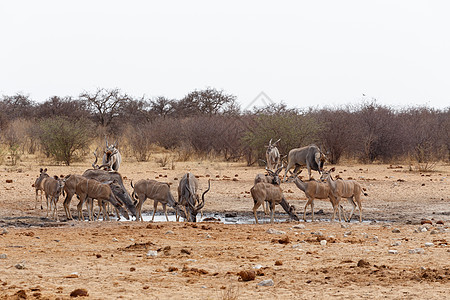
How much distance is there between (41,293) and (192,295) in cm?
155

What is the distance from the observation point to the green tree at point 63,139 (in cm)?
2911

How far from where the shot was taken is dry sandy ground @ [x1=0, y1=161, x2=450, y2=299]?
6.62m

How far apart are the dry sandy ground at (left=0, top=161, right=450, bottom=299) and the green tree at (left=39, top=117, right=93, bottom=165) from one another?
44.9 ft

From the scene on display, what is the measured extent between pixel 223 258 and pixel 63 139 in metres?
22.0

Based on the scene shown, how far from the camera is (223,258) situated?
336 inches

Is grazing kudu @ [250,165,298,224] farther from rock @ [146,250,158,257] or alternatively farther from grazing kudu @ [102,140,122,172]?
grazing kudu @ [102,140,122,172]

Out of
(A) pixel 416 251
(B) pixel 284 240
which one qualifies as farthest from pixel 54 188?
(A) pixel 416 251

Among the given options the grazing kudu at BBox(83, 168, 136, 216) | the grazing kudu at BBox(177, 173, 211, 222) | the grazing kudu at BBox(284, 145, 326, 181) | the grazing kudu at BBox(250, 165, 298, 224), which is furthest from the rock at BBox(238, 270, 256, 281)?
the grazing kudu at BBox(284, 145, 326, 181)

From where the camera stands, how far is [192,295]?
21.0 feet

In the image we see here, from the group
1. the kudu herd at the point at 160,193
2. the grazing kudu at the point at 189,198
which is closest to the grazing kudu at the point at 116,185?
the kudu herd at the point at 160,193

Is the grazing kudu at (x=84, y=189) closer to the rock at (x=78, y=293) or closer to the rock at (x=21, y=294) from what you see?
the rock at (x=21, y=294)

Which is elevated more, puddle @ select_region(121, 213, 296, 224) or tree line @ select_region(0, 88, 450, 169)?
tree line @ select_region(0, 88, 450, 169)

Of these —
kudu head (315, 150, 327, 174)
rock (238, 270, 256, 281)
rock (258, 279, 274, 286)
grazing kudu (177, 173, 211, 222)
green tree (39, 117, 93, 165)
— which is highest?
green tree (39, 117, 93, 165)

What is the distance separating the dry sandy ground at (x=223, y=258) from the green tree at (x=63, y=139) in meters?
13.7
